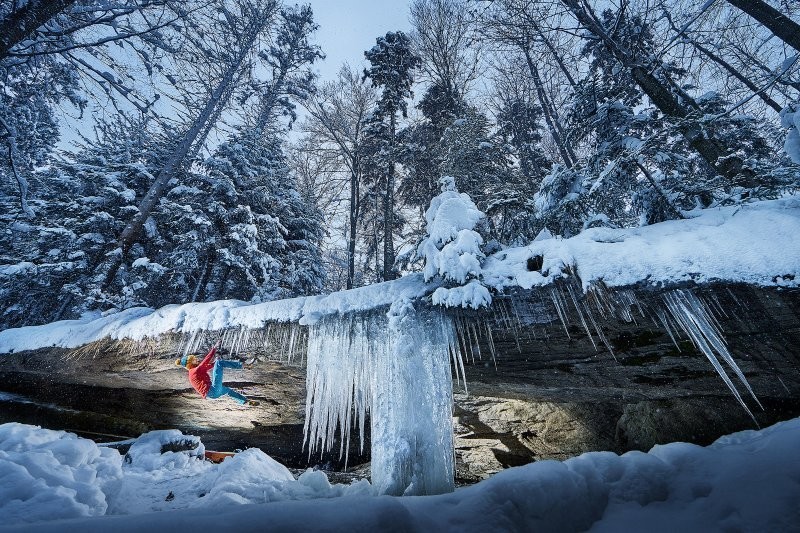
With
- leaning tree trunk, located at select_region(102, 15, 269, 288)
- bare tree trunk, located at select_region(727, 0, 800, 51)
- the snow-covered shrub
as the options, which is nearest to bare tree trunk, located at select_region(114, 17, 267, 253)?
leaning tree trunk, located at select_region(102, 15, 269, 288)

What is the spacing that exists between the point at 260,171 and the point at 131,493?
9.51m

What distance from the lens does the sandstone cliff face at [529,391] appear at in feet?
11.8

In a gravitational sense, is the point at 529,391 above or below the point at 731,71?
below

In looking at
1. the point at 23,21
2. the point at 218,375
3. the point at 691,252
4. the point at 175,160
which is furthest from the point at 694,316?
the point at 175,160

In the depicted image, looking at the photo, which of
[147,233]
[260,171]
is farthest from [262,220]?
[147,233]

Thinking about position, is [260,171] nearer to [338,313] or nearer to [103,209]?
[103,209]

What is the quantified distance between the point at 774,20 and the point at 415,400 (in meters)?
7.27

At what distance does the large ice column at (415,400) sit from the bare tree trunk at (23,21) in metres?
5.50

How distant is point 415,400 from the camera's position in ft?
12.6

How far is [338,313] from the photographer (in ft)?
14.2

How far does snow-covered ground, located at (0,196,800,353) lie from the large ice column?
391mm

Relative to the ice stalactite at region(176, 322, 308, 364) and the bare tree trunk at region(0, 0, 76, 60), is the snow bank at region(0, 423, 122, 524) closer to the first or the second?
the ice stalactite at region(176, 322, 308, 364)

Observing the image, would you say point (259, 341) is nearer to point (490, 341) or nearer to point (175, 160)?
point (490, 341)

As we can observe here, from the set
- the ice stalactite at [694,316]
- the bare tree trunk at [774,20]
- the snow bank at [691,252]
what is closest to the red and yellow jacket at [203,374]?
the snow bank at [691,252]
